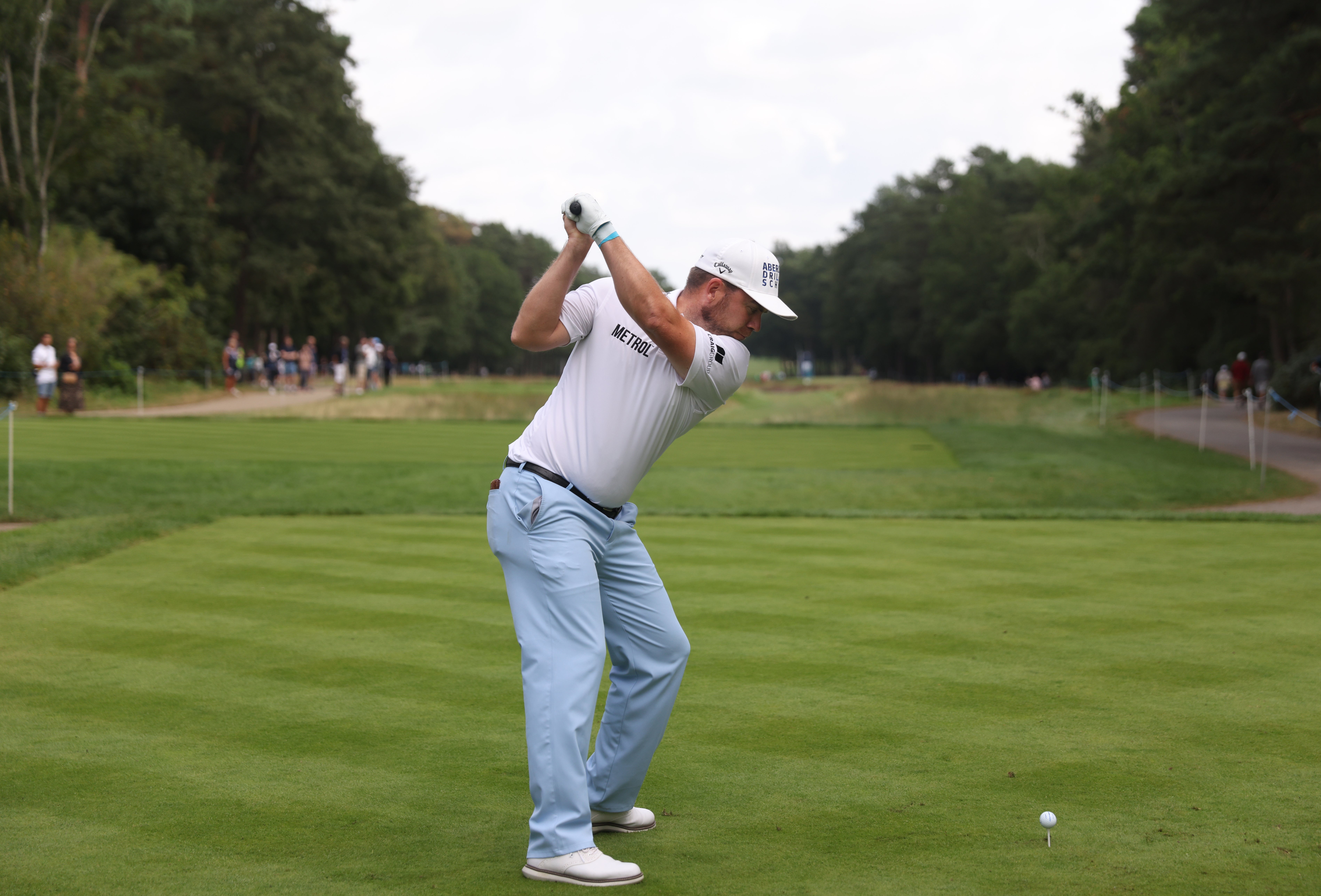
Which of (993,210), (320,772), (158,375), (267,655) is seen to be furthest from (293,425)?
(993,210)

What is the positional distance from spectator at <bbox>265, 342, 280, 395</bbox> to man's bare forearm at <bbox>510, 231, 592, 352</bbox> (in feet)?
140

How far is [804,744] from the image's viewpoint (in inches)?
206

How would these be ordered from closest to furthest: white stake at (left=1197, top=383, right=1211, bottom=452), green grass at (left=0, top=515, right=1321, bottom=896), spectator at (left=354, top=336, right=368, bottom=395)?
1. green grass at (left=0, top=515, right=1321, bottom=896)
2. white stake at (left=1197, top=383, right=1211, bottom=452)
3. spectator at (left=354, top=336, right=368, bottom=395)

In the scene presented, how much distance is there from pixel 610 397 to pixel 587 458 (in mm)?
215

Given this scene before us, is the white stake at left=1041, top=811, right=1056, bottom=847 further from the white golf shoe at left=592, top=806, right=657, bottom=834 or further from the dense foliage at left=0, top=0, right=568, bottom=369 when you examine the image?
the dense foliage at left=0, top=0, right=568, bottom=369

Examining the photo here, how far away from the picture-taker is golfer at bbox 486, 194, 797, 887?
3.82 meters

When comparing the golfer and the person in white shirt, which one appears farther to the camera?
the person in white shirt

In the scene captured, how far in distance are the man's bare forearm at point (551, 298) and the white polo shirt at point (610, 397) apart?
88 mm

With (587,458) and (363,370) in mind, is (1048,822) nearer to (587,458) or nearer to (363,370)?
(587,458)

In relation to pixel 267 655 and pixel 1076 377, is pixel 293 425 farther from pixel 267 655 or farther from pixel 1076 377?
pixel 1076 377

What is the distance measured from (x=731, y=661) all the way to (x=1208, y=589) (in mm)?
4092

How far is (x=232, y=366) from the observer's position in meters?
43.6

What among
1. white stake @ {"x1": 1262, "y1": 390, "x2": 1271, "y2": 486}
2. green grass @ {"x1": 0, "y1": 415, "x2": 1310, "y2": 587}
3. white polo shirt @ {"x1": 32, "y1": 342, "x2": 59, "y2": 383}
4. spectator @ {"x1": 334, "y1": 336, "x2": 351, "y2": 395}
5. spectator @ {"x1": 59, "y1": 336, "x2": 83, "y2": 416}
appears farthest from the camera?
spectator @ {"x1": 334, "y1": 336, "x2": 351, "y2": 395}

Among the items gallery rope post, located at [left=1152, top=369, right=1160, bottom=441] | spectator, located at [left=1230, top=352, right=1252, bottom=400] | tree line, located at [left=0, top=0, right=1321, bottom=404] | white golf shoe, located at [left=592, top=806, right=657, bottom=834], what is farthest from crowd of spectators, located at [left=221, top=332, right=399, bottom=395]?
white golf shoe, located at [left=592, top=806, right=657, bottom=834]
